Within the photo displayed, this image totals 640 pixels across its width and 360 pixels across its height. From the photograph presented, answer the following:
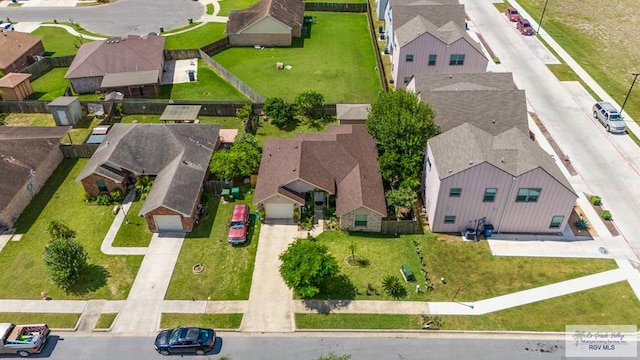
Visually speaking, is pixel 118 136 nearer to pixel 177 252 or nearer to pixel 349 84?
pixel 177 252

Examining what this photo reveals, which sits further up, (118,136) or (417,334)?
(118,136)

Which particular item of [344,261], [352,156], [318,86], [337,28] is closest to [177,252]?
[344,261]

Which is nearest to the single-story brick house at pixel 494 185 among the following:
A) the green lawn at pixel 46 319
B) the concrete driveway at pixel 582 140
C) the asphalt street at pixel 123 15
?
the concrete driveway at pixel 582 140

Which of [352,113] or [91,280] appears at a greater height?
[352,113]

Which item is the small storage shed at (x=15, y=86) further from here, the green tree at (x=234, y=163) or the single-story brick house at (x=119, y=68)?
the green tree at (x=234, y=163)

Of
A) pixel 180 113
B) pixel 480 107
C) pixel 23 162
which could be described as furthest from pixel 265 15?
pixel 23 162

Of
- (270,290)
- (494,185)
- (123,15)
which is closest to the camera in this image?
(270,290)

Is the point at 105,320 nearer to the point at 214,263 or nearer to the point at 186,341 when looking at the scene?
the point at 186,341
